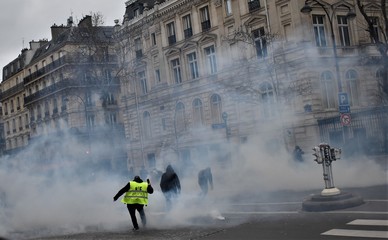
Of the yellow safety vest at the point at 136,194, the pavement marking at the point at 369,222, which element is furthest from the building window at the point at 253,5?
the pavement marking at the point at 369,222

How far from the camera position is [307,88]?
77.1 feet

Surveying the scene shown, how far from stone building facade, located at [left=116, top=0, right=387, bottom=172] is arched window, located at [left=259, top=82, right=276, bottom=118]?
0.05m

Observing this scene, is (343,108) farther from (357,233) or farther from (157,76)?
(157,76)

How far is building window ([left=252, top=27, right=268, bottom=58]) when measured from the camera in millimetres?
22547

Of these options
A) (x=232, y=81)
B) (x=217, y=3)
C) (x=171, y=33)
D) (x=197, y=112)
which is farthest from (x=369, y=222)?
(x=171, y=33)

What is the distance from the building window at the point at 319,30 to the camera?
76.6 ft

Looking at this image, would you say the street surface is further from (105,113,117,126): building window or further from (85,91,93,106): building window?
(105,113,117,126): building window

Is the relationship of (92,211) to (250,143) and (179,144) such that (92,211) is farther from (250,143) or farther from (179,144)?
(179,144)

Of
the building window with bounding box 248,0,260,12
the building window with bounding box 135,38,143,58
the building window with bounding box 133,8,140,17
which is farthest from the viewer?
the building window with bounding box 133,8,140,17

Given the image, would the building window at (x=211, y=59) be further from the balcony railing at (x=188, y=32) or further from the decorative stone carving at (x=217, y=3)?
the balcony railing at (x=188, y=32)

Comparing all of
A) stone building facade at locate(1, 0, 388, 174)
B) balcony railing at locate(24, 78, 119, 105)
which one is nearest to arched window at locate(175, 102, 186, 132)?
stone building facade at locate(1, 0, 388, 174)

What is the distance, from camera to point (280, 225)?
1002 cm

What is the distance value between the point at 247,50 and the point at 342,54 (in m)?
5.15

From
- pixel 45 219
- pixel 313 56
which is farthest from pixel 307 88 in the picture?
pixel 45 219
